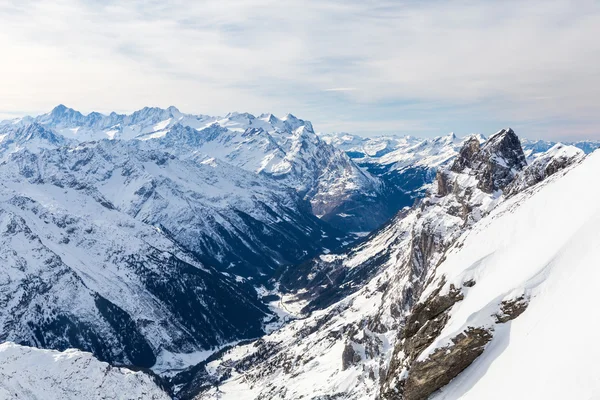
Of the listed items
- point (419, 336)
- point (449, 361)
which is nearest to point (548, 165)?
point (419, 336)

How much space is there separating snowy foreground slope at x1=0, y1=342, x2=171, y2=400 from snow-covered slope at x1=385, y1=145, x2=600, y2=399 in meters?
127

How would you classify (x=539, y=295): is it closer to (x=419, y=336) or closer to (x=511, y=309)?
(x=511, y=309)

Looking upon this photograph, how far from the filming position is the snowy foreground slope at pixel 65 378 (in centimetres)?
14075

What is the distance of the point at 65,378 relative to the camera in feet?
498

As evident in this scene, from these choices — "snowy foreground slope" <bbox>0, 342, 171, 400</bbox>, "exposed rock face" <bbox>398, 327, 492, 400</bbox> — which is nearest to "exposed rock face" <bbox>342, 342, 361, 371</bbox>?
"snowy foreground slope" <bbox>0, 342, 171, 400</bbox>

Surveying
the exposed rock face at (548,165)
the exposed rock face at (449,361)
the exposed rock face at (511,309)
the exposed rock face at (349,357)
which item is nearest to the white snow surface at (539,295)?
the exposed rock face at (511,309)

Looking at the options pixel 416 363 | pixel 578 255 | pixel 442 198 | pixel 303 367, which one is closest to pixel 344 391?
pixel 303 367

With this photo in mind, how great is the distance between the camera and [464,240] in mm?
74375

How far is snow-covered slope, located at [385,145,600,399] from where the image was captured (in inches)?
1631

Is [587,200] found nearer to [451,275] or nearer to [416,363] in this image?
[451,275]

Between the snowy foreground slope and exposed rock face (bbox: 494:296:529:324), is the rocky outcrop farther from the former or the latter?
the snowy foreground slope

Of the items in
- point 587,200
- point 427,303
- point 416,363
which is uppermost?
point 587,200

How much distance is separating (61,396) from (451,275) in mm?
137569

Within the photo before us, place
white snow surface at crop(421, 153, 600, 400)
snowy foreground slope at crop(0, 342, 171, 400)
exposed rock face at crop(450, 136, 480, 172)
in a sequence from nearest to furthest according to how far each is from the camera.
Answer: white snow surface at crop(421, 153, 600, 400) < snowy foreground slope at crop(0, 342, 171, 400) < exposed rock face at crop(450, 136, 480, 172)
